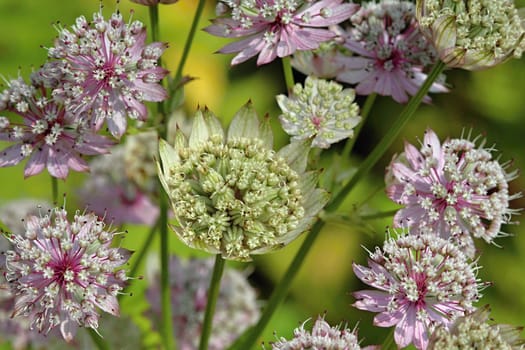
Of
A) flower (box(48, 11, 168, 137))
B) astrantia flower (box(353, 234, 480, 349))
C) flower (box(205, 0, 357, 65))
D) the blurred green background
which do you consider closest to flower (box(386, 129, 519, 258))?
astrantia flower (box(353, 234, 480, 349))

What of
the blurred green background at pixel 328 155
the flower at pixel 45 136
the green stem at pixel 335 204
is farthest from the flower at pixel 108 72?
the blurred green background at pixel 328 155

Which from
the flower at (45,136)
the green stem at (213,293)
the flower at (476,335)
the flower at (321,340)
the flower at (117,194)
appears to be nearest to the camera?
the flower at (476,335)

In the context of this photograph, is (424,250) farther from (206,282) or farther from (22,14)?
(22,14)

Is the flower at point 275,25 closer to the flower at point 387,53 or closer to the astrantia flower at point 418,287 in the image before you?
the flower at point 387,53

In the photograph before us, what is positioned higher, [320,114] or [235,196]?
[320,114]

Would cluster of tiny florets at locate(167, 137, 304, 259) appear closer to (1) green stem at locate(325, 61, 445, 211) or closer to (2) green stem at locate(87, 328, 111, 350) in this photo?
(1) green stem at locate(325, 61, 445, 211)

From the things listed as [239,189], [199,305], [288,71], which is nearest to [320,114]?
[288,71]

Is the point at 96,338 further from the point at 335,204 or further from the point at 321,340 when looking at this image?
the point at 335,204
